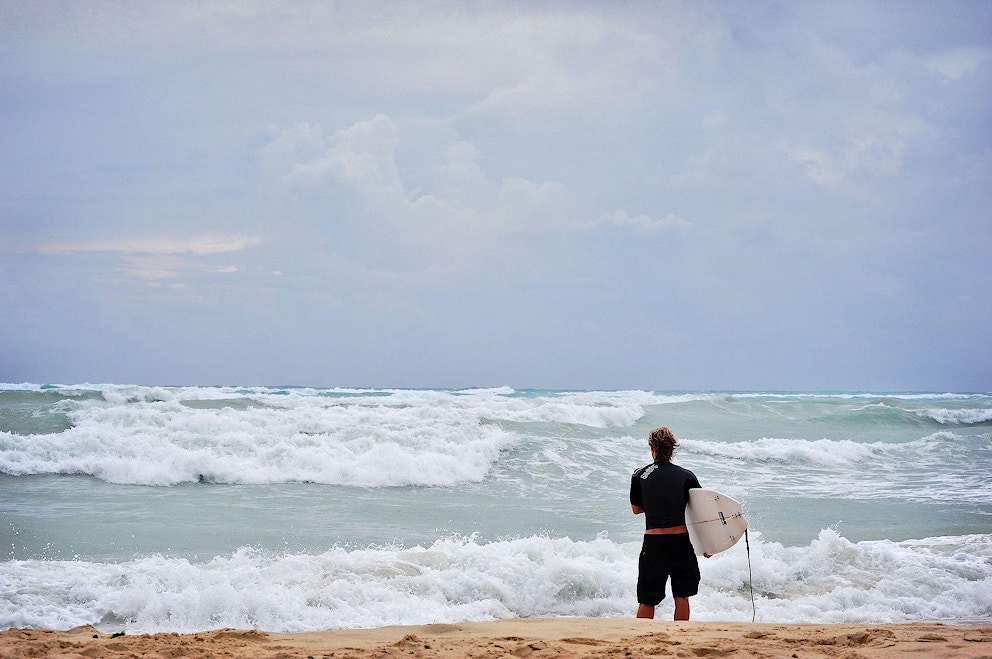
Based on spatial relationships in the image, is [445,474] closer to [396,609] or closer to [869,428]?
[396,609]

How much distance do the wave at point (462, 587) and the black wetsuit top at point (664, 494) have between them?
1.46 metres

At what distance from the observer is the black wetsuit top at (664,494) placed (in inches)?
233

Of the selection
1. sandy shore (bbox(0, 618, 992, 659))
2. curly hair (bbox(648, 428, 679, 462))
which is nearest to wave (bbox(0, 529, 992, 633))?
sandy shore (bbox(0, 618, 992, 659))

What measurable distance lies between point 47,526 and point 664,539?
8.15m

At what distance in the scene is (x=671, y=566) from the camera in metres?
5.95

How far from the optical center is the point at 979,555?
8.43 m

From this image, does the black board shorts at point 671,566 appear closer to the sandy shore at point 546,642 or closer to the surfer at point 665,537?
the surfer at point 665,537

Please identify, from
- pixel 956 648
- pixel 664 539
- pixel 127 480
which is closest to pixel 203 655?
pixel 664 539

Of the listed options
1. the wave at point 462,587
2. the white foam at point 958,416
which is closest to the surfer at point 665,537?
the wave at point 462,587

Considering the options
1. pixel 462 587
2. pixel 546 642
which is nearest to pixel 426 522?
pixel 462 587

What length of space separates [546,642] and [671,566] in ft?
4.31

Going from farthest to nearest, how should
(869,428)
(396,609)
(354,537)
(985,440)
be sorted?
1. (869,428)
2. (985,440)
3. (354,537)
4. (396,609)

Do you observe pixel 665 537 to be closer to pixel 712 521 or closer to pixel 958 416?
pixel 712 521

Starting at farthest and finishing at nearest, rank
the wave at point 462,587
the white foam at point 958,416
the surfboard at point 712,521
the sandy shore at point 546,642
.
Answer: the white foam at point 958,416
the wave at point 462,587
the surfboard at point 712,521
the sandy shore at point 546,642
